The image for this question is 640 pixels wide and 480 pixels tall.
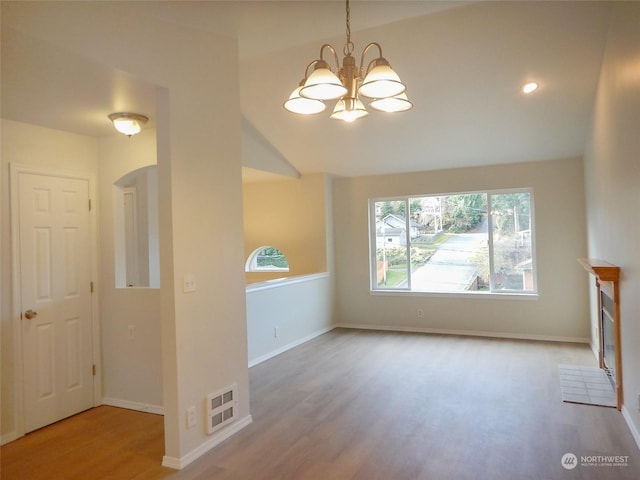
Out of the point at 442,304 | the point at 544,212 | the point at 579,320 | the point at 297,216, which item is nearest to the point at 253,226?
the point at 297,216

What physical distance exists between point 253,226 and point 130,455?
4.60m

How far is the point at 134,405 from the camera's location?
12.4ft

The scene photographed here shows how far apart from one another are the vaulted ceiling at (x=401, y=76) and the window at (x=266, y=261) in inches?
74.5

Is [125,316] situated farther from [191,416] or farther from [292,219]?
[292,219]

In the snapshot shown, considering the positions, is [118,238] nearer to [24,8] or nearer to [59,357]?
[59,357]

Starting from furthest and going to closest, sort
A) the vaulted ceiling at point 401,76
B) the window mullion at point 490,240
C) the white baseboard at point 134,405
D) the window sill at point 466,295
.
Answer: the window mullion at point 490,240 < the window sill at point 466,295 < the white baseboard at point 134,405 < the vaulted ceiling at point 401,76

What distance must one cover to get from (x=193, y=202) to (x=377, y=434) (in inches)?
83.4

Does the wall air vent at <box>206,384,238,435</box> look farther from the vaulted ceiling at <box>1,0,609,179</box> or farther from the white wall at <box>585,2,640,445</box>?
the white wall at <box>585,2,640,445</box>

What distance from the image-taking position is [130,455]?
2.95 metres

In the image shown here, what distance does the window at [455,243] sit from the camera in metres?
6.00

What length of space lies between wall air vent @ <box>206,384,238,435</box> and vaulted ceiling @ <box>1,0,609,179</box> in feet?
7.09

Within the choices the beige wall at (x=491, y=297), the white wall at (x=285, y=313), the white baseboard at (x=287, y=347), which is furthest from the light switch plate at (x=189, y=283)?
the beige wall at (x=491, y=297)
